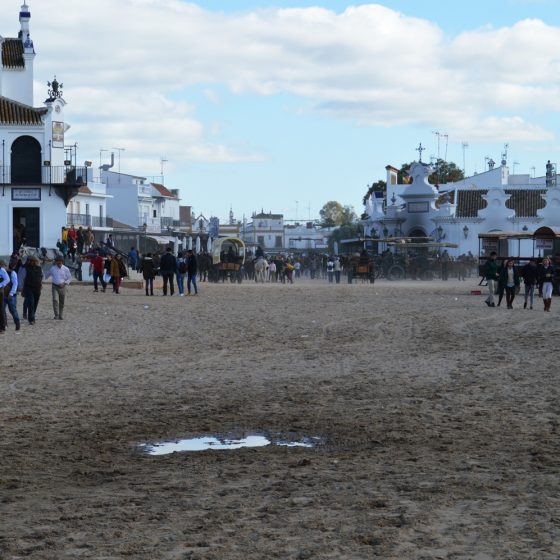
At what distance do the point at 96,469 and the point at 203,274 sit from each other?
158 feet

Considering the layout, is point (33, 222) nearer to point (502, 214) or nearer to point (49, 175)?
point (49, 175)

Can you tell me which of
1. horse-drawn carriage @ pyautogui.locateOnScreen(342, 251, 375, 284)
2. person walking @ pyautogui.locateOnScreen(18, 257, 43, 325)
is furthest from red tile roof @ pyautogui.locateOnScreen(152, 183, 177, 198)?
person walking @ pyautogui.locateOnScreen(18, 257, 43, 325)

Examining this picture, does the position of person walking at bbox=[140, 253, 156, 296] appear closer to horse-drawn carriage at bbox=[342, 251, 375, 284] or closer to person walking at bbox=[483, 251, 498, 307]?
person walking at bbox=[483, 251, 498, 307]

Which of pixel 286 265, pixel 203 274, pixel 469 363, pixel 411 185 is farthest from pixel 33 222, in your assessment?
pixel 469 363

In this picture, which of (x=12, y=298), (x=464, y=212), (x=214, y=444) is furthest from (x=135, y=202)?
(x=214, y=444)

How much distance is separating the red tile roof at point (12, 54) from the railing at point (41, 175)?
25.8 feet

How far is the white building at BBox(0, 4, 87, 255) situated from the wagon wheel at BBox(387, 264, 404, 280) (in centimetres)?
1578

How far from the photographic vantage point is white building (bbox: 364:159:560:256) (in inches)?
3031

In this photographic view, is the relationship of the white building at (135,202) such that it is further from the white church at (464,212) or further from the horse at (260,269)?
the horse at (260,269)

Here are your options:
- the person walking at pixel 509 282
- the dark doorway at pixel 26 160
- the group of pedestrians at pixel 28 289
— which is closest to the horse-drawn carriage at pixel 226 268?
the dark doorway at pixel 26 160

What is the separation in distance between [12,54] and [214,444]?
55.2m

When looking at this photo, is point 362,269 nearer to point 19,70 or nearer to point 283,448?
point 19,70

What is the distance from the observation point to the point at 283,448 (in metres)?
10.5

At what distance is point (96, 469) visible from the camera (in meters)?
9.52
